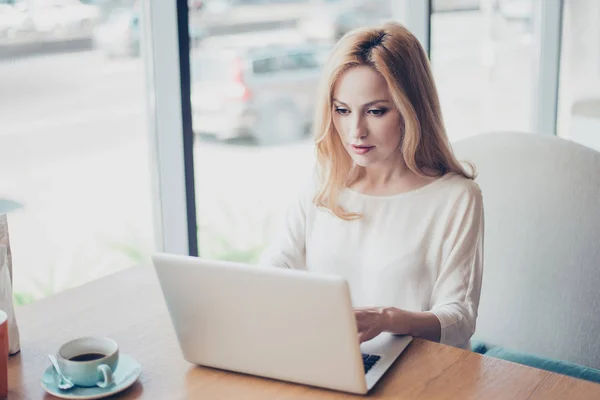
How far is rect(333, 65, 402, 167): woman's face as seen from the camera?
59.7 inches

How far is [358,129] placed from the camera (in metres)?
1.52

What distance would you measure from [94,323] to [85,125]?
31.4 inches

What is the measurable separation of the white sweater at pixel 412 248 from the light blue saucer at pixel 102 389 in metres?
0.46

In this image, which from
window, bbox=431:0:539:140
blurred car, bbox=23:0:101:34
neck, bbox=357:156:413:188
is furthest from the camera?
window, bbox=431:0:539:140

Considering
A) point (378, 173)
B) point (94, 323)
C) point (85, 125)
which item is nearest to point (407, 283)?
point (378, 173)

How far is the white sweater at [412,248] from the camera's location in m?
1.50

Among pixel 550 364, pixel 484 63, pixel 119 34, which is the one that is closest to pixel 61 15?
pixel 119 34

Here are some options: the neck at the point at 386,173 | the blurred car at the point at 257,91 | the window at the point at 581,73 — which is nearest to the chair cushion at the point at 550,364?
the neck at the point at 386,173

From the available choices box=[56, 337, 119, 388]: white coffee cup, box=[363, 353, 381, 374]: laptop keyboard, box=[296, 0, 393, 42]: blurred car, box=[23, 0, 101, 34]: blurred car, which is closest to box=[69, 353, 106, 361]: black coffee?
box=[56, 337, 119, 388]: white coffee cup

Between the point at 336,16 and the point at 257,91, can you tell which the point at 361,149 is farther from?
the point at 336,16

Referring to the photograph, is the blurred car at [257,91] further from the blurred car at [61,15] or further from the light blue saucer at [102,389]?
the light blue saucer at [102,389]

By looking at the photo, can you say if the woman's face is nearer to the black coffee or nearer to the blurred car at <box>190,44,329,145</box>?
the black coffee

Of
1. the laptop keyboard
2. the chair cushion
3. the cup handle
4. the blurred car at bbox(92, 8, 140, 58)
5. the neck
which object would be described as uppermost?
the blurred car at bbox(92, 8, 140, 58)

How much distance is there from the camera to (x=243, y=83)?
245 cm
